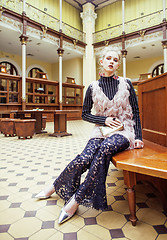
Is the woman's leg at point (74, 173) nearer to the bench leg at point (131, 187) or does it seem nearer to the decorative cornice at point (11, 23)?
the bench leg at point (131, 187)

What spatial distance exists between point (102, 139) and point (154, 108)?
85 cm

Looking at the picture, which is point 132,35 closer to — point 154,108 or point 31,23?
point 31,23

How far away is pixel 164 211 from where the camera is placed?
1.75 meters

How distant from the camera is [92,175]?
5.22 ft

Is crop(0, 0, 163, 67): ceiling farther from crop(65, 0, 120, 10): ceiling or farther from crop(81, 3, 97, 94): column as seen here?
crop(81, 3, 97, 94): column

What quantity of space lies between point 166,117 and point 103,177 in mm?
995

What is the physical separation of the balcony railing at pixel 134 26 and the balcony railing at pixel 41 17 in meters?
1.51

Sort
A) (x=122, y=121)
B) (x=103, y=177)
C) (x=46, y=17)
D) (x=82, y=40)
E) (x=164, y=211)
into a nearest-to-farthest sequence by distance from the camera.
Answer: (x=103, y=177)
(x=164, y=211)
(x=122, y=121)
(x=46, y=17)
(x=82, y=40)

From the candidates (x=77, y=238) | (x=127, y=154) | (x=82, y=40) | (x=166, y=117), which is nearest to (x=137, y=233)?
(x=77, y=238)

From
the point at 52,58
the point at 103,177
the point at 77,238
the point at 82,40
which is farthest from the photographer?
the point at 52,58

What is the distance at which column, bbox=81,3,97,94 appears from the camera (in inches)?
594

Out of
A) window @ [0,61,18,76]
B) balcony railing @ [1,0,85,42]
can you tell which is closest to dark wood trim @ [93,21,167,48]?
balcony railing @ [1,0,85,42]

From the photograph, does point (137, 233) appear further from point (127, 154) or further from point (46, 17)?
point (46, 17)

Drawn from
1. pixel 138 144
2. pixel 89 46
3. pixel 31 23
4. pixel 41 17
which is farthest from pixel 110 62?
pixel 89 46
